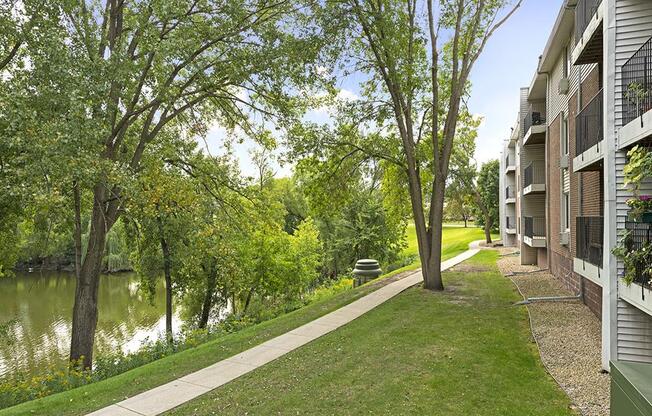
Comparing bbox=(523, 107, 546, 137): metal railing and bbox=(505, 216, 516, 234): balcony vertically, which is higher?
bbox=(523, 107, 546, 137): metal railing

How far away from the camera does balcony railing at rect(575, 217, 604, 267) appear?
30.4 feet

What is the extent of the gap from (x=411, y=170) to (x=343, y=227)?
1949cm

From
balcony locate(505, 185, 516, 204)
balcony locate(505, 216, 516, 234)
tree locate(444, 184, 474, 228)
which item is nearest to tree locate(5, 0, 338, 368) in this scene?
balcony locate(505, 185, 516, 204)

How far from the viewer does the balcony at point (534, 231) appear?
18.6 meters

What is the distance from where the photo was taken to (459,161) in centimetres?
3491

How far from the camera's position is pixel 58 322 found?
23.0 metres

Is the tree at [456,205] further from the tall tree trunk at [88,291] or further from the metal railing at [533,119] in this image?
the tall tree trunk at [88,291]

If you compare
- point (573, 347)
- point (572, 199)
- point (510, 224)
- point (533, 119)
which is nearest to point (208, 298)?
point (572, 199)

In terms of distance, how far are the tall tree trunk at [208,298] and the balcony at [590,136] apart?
16358 mm

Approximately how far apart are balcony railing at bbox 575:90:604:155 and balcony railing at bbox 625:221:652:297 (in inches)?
81.6

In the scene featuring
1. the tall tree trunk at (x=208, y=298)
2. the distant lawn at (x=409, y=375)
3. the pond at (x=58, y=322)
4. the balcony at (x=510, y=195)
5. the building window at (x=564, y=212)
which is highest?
the balcony at (x=510, y=195)

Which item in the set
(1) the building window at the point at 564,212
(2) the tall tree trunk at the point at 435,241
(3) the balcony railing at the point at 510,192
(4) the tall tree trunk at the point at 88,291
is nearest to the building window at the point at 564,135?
(1) the building window at the point at 564,212

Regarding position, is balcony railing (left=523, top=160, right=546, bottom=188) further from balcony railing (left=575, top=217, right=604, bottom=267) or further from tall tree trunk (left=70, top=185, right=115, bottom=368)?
tall tree trunk (left=70, top=185, right=115, bottom=368)

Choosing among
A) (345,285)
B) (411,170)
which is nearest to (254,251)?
(345,285)
